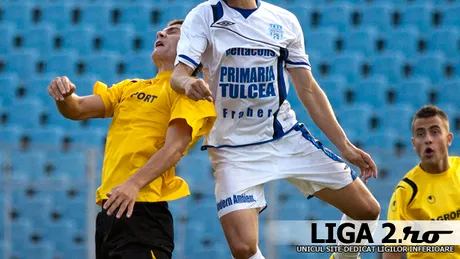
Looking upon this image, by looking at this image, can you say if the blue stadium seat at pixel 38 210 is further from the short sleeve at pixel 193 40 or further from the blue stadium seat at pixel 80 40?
the short sleeve at pixel 193 40

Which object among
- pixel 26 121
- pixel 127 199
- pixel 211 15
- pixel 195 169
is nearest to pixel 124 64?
pixel 26 121

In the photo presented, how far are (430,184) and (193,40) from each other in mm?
2136

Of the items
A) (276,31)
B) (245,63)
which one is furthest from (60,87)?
(276,31)

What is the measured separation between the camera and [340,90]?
1177 centimetres

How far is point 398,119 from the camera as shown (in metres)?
11.3

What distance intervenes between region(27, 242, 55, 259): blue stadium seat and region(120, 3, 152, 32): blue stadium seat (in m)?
4.13

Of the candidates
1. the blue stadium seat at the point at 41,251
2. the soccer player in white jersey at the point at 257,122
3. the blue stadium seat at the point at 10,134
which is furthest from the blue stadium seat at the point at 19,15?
the soccer player in white jersey at the point at 257,122

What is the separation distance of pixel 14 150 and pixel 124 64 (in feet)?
10.1

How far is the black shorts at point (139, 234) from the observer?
4430mm

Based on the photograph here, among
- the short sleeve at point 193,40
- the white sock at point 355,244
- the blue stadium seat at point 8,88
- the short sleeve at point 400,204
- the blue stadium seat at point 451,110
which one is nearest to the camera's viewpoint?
the short sleeve at point 193,40

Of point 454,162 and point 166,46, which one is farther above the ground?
point 166,46

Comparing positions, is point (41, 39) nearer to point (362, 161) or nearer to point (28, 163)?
point (28, 163)

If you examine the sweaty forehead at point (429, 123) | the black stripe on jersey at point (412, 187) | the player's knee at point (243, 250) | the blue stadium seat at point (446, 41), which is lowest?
the player's knee at point (243, 250)

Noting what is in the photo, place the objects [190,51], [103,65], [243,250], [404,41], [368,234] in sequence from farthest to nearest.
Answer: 1. [404,41]
2. [103,65]
3. [368,234]
4. [243,250]
5. [190,51]
